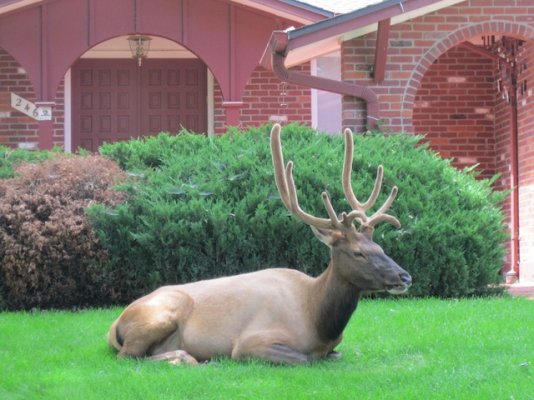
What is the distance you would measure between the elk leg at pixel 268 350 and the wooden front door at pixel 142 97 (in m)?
11.4

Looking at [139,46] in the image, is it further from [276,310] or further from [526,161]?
[276,310]

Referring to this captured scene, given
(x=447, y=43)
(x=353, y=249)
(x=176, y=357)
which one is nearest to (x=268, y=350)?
(x=176, y=357)

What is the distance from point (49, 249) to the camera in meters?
11.4

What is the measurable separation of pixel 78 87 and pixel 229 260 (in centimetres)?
829

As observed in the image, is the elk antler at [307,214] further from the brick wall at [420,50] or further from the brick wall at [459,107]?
the brick wall at [459,107]

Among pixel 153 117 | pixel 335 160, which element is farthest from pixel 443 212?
pixel 153 117

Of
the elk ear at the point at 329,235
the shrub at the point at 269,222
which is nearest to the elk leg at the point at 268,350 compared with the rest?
the elk ear at the point at 329,235

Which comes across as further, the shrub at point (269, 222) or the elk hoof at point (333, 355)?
the shrub at point (269, 222)

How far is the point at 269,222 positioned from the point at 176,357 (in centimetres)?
379

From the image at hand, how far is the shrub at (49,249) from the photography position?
37.4 feet

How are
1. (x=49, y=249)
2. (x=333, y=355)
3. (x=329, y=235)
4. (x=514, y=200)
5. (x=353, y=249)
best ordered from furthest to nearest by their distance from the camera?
(x=514, y=200)
(x=49, y=249)
(x=333, y=355)
(x=329, y=235)
(x=353, y=249)

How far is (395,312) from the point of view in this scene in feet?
33.2

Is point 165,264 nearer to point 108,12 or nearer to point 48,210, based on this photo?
point 48,210

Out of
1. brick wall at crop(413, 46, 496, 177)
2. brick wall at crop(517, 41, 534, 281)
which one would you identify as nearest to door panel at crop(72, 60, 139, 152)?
brick wall at crop(413, 46, 496, 177)
